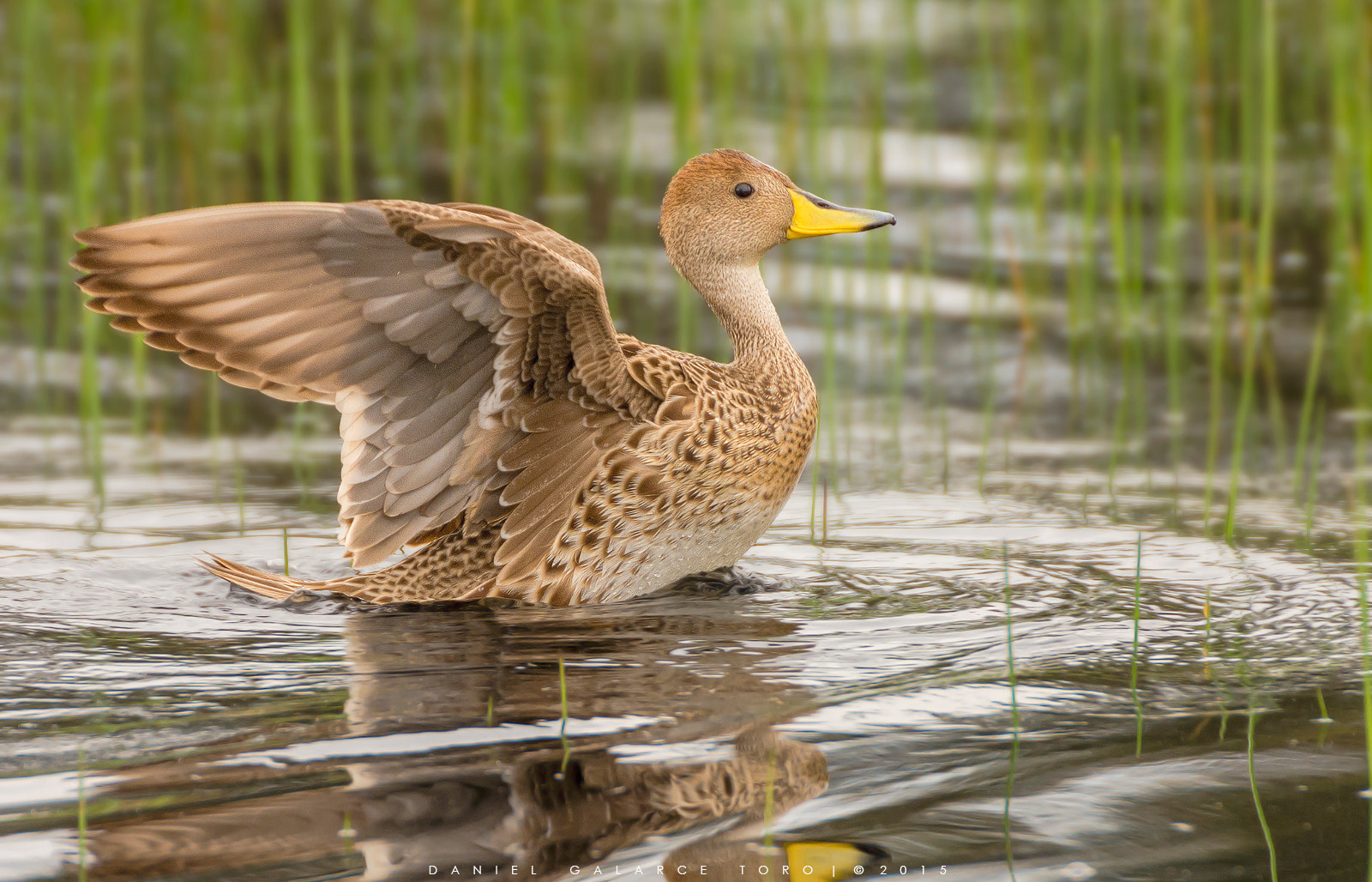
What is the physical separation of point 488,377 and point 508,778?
1.53 m

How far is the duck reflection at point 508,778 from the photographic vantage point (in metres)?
2.98

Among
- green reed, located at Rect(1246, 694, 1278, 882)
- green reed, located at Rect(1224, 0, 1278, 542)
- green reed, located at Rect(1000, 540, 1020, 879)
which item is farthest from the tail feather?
green reed, located at Rect(1224, 0, 1278, 542)

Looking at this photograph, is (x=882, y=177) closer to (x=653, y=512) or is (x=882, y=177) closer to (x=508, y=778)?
(x=653, y=512)

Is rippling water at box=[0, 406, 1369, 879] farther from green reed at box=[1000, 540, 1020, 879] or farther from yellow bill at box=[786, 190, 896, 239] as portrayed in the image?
yellow bill at box=[786, 190, 896, 239]

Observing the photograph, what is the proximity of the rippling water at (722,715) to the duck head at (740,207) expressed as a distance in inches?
38.2

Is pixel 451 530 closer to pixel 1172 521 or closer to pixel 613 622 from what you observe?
pixel 613 622

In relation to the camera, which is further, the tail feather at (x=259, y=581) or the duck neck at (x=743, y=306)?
the duck neck at (x=743, y=306)

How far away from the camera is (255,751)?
3480mm

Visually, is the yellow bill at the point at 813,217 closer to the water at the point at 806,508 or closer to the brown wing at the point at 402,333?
the brown wing at the point at 402,333

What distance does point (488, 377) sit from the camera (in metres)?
4.61

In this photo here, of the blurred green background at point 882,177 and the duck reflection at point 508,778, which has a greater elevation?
the blurred green background at point 882,177

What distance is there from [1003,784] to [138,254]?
2.41 meters

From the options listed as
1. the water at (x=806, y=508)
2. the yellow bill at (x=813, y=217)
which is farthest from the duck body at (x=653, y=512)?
the yellow bill at (x=813, y=217)

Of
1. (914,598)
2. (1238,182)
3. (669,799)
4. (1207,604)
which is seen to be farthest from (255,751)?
(1238,182)
